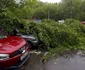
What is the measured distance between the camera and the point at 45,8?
162 ft

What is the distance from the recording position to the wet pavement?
543 cm

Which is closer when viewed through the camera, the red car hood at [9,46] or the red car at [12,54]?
the red car at [12,54]

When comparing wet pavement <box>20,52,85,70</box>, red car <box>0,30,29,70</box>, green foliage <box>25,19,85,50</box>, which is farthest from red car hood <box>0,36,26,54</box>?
green foliage <box>25,19,85,50</box>

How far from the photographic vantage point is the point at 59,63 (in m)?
5.84

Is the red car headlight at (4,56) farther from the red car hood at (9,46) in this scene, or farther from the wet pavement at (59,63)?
the wet pavement at (59,63)

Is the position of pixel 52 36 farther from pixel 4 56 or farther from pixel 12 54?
pixel 4 56

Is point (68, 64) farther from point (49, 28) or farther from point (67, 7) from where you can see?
point (67, 7)

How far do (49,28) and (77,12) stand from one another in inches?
1324

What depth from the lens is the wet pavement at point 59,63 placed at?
543cm

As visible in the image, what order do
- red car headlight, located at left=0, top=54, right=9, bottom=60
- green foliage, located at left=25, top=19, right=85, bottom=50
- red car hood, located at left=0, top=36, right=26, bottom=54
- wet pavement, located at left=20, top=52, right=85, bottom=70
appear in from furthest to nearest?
1. green foliage, located at left=25, top=19, right=85, bottom=50
2. wet pavement, located at left=20, top=52, right=85, bottom=70
3. red car hood, located at left=0, top=36, right=26, bottom=54
4. red car headlight, located at left=0, top=54, right=9, bottom=60

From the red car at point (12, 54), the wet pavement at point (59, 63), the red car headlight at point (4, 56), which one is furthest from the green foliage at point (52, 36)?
the red car headlight at point (4, 56)

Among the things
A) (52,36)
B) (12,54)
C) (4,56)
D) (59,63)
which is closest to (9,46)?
(12,54)

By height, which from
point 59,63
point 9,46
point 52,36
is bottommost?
point 59,63

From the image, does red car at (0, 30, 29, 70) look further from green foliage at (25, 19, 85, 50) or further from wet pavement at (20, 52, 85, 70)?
green foliage at (25, 19, 85, 50)
